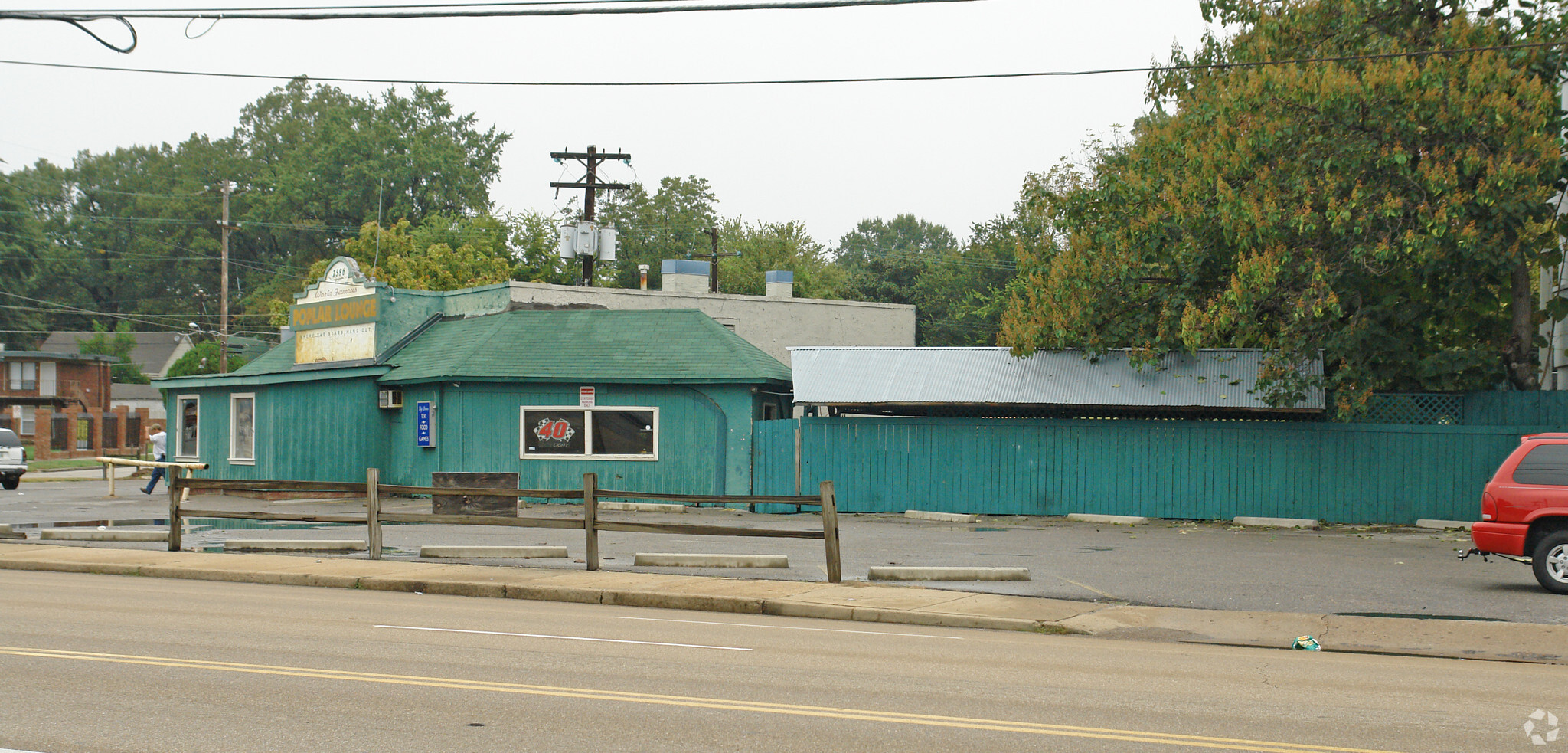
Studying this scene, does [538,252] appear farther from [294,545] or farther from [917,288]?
[294,545]

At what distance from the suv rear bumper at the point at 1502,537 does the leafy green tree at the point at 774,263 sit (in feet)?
199

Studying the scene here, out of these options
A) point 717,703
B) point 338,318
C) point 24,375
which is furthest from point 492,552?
point 24,375

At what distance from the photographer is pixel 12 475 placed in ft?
114

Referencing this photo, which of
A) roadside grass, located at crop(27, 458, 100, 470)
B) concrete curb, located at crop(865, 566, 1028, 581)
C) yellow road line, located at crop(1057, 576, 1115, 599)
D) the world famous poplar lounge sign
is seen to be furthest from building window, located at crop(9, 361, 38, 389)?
yellow road line, located at crop(1057, 576, 1115, 599)

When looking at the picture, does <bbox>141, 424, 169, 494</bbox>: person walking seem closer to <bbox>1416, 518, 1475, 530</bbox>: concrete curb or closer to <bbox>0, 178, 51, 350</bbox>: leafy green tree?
<bbox>1416, 518, 1475, 530</bbox>: concrete curb

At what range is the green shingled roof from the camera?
26609 millimetres

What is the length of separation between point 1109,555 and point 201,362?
214 ft

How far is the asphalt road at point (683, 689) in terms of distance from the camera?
265 inches

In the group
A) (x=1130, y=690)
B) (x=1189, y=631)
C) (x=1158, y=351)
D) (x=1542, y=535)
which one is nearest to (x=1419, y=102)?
(x=1158, y=351)

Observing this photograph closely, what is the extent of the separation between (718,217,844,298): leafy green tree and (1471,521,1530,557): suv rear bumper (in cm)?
6064

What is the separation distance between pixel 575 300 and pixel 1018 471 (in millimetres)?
13469

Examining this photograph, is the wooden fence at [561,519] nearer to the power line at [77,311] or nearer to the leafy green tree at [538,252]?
the leafy green tree at [538,252]

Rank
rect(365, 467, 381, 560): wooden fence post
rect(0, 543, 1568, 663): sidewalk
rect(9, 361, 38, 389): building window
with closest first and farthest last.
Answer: rect(0, 543, 1568, 663): sidewalk, rect(365, 467, 381, 560): wooden fence post, rect(9, 361, 38, 389): building window

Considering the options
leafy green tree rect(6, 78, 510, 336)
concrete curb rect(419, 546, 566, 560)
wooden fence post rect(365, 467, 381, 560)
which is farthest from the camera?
leafy green tree rect(6, 78, 510, 336)
